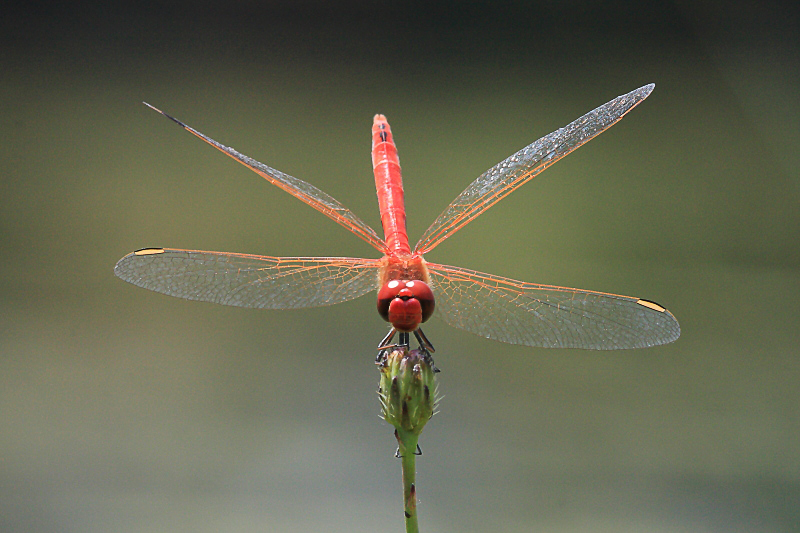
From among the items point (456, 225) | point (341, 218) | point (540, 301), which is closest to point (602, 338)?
point (540, 301)

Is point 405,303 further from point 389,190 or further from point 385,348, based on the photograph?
point 389,190

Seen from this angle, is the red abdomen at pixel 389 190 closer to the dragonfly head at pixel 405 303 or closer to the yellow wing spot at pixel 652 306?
the dragonfly head at pixel 405 303

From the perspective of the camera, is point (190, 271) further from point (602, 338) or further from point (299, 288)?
point (602, 338)

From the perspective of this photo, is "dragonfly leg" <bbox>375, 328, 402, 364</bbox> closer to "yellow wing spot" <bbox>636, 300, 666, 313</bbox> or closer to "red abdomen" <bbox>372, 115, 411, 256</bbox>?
"red abdomen" <bbox>372, 115, 411, 256</bbox>

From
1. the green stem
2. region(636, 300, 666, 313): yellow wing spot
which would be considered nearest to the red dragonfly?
region(636, 300, 666, 313): yellow wing spot

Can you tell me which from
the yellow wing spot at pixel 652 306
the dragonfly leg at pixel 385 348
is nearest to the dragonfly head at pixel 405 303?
the dragonfly leg at pixel 385 348

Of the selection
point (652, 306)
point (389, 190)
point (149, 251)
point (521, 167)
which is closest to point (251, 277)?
point (149, 251)
